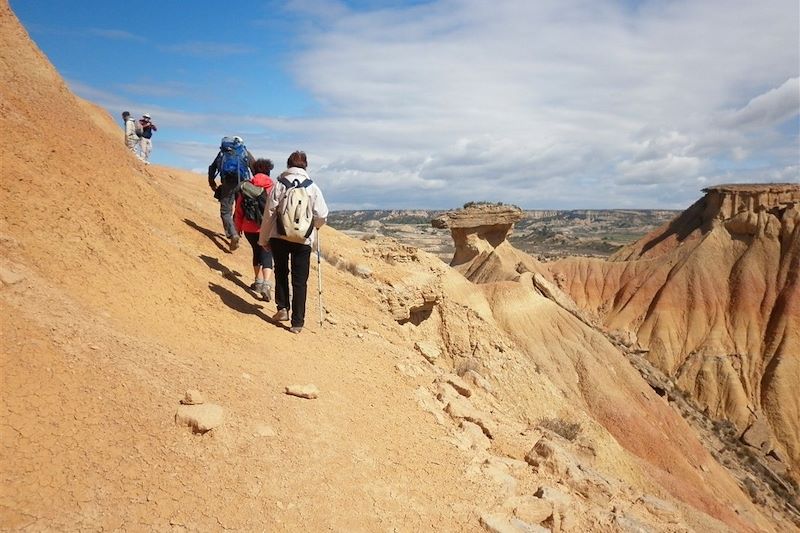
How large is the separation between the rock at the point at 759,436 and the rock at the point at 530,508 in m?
31.7

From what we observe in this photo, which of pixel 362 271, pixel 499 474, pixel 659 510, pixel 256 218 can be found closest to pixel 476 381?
pixel 659 510

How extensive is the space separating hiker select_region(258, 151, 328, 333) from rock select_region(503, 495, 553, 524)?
123 inches

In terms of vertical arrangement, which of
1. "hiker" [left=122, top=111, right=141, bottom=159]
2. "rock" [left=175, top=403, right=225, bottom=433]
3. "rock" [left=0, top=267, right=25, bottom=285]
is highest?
"hiker" [left=122, top=111, right=141, bottom=159]

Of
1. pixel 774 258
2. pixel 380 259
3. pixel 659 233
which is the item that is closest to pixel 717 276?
pixel 774 258

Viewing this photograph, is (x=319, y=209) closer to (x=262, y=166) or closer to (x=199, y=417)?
(x=262, y=166)

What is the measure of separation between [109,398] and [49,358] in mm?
482

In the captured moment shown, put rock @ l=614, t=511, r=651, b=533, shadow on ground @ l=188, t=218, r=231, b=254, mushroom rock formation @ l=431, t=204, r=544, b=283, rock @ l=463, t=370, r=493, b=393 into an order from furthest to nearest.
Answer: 1. mushroom rock formation @ l=431, t=204, r=544, b=283
2. shadow on ground @ l=188, t=218, r=231, b=254
3. rock @ l=463, t=370, r=493, b=393
4. rock @ l=614, t=511, r=651, b=533

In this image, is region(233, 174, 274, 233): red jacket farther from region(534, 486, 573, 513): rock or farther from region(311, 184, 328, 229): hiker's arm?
region(534, 486, 573, 513): rock

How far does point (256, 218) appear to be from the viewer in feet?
23.4

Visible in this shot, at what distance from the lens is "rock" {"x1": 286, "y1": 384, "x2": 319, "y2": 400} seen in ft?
14.9

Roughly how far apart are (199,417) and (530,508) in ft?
8.17

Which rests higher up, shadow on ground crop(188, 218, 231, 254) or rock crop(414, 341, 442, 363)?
shadow on ground crop(188, 218, 231, 254)

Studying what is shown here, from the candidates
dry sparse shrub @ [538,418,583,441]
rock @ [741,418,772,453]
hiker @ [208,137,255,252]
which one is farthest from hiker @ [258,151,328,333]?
rock @ [741,418,772,453]

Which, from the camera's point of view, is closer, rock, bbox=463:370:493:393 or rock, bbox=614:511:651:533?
rock, bbox=614:511:651:533
